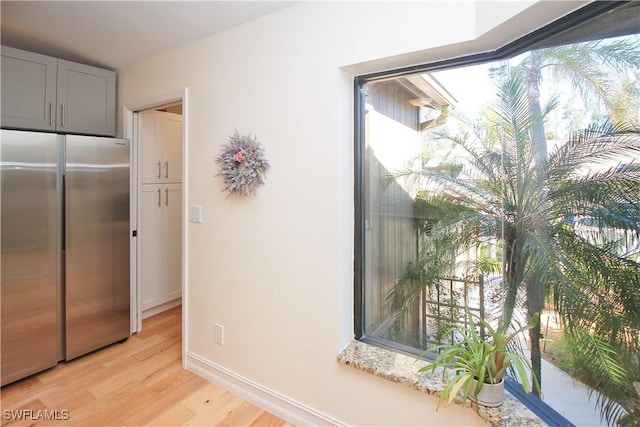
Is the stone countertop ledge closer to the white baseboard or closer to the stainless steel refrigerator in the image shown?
the white baseboard

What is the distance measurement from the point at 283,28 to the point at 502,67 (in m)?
1.15

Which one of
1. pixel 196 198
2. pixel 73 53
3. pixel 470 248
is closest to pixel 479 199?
pixel 470 248

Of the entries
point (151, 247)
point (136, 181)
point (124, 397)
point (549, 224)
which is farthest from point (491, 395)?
point (151, 247)

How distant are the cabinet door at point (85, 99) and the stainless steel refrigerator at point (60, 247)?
225 mm

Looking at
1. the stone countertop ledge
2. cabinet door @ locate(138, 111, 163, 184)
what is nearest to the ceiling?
cabinet door @ locate(138, 111, 163, 184)

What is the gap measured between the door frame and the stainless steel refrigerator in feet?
0.42

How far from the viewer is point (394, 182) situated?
170 cm

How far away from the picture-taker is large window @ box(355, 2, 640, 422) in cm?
108

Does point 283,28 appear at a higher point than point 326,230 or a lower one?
higher

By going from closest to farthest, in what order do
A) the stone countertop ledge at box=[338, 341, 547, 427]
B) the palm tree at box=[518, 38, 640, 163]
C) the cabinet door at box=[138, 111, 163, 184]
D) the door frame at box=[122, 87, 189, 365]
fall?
the palm tree at box=[518, 38, 640, 163]
the stone countertop ledge at box=[338, 341, 547, 427]
the door frame at box=[122, 87, 189, 365]
the cabinet door at box=[138, 111, 163, 184]

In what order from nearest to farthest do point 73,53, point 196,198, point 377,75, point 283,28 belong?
point 377,75
point 283,28
point 196,198
point 73,53

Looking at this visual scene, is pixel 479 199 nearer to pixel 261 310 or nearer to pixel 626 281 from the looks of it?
pixel 626 281

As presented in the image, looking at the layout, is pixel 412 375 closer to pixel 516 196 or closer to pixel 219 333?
pixel 516 196

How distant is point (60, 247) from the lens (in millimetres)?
2303
